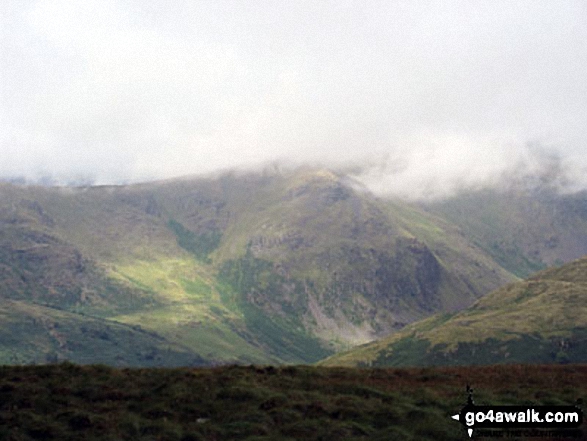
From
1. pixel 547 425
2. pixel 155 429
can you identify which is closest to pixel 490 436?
pixel 547 425

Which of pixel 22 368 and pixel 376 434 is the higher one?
pixel 22 368

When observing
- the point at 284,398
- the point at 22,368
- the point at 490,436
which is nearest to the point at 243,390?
the point at 284,398

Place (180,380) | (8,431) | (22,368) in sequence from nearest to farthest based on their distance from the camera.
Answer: (8,431)
(180,380)
(22,368)

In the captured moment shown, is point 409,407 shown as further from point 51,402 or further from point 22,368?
point 22,368

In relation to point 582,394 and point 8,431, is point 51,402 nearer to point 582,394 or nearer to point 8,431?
point 8,431

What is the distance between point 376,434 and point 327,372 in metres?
18.6

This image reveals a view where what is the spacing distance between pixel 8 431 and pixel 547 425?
3289 cm

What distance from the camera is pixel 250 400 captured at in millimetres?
42281

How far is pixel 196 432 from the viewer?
3606 centimetres

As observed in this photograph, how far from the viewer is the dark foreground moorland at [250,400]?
1439 inches

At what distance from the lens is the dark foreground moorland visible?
36.6 metres

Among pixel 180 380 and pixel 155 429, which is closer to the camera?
pixel 155 429

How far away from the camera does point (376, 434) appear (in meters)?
36.4

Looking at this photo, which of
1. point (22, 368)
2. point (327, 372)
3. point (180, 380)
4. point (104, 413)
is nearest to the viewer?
point (104, 413)
